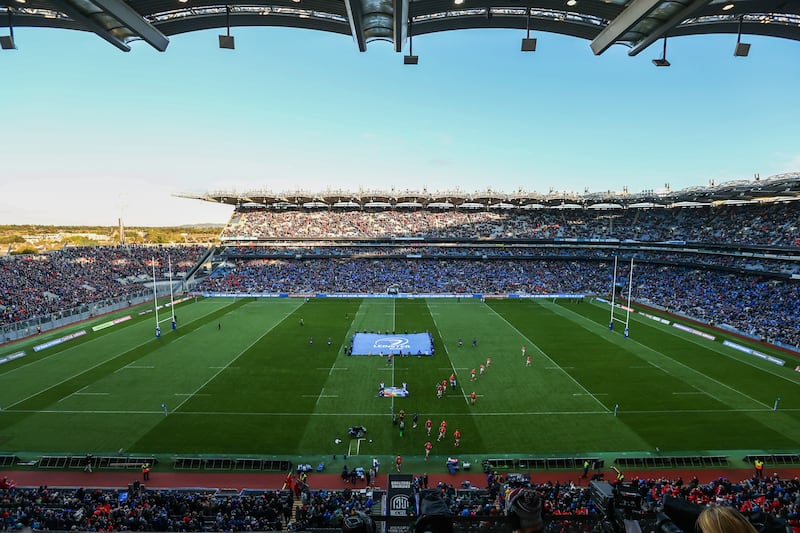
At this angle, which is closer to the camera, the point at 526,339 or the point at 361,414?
the point at 361,414

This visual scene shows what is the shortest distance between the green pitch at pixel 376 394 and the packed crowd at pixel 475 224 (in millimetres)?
37136

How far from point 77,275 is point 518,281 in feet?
206

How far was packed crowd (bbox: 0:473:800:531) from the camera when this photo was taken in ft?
42.7

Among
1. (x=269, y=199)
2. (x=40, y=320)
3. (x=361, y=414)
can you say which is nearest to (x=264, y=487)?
(x=361, y=414)

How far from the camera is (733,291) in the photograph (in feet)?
171

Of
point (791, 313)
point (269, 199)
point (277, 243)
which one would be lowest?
point (791, 313)

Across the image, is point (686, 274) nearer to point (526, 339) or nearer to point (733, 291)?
point (733, 291)

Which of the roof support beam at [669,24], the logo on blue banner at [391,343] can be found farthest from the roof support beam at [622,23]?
the logo on blue banner at [391,343]

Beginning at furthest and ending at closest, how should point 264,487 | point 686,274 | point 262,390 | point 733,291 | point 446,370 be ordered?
point 686,274 < point 733,291 < point 446,370 < point 262,390 < point 264,487

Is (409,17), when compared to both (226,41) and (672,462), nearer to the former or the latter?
(226,41)

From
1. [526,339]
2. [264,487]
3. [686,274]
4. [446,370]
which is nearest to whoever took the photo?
[264,487]

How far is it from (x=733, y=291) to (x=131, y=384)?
63.2 meters

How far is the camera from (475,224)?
84.1 meters

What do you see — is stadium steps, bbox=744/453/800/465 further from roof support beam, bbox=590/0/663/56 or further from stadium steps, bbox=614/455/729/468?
roof support beam, bbox=590/0/663/56
